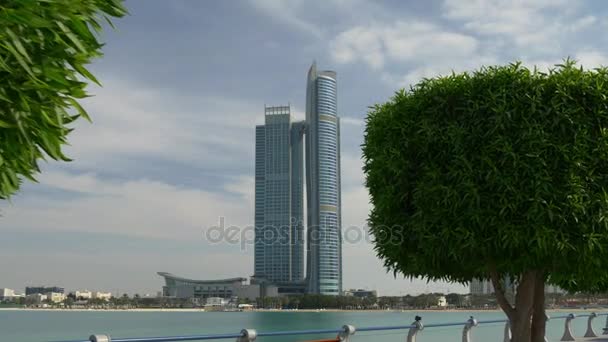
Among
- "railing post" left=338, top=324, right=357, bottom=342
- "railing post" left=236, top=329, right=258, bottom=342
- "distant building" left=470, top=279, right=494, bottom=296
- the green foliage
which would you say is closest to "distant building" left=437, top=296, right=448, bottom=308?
"distant building" left=470, top=279, right=494, bottom=296

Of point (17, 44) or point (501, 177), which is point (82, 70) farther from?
point (501, 177)

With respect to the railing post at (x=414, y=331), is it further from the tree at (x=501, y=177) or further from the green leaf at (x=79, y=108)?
the green leaf at (x=79, y=108)

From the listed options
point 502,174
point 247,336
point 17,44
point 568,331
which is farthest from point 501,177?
point 568,331

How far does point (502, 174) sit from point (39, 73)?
974cm

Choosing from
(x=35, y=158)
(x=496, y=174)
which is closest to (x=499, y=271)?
→ (x=496, y=174)

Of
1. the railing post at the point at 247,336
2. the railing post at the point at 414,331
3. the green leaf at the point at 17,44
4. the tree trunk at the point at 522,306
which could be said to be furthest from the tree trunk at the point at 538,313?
the green leaf at the point at 17,44

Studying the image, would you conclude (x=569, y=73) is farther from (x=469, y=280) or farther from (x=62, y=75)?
(x=62, y=75)

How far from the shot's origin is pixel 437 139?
45.2 ft

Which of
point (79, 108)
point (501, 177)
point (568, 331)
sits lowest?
point (568, 331)

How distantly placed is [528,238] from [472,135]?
2.20 meters

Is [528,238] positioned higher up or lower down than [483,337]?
higher up

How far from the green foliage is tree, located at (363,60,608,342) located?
0.07 feet

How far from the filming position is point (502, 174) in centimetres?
1293

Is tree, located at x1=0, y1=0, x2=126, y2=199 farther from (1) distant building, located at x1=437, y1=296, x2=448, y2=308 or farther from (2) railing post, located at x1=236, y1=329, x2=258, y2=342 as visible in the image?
(1) distant building, located at x1=437, y1=296, x2=448, y2=308
